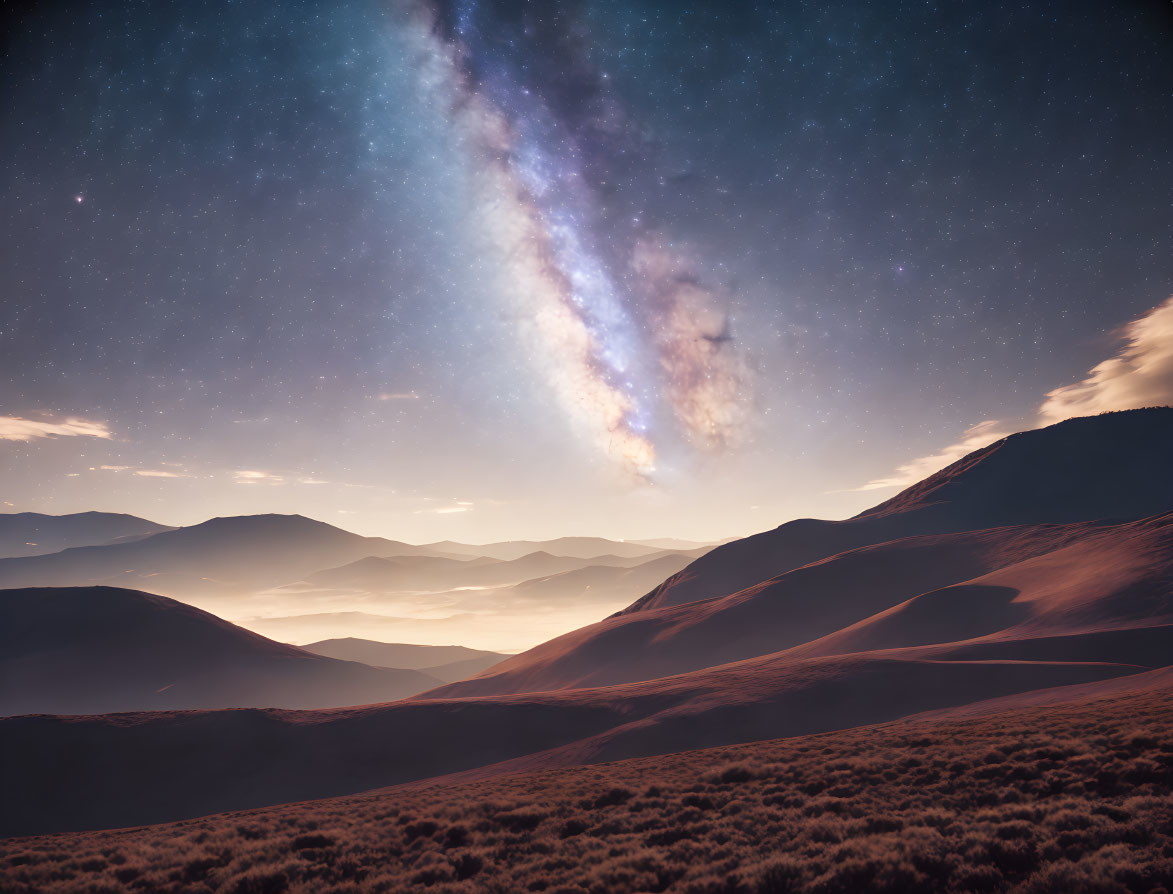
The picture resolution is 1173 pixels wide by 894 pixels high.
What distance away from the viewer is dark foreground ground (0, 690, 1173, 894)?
9711mm

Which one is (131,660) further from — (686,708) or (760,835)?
(760,835)

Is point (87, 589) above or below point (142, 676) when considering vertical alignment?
above

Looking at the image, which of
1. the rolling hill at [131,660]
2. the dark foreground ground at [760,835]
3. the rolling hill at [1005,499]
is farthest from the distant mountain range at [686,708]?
the rolling hill at [131,660]

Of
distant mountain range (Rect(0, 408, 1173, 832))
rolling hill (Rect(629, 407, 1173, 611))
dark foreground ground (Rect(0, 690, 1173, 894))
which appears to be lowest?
distant mountain range (Rect(0, 408, 1173, 832))

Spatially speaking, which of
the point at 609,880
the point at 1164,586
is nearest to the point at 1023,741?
the point at 609,880

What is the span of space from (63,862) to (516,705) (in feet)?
141

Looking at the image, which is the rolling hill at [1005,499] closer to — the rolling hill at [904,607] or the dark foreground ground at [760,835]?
the rolling hill at [904,607]

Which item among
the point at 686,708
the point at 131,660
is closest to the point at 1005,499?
A: the point at 686,708

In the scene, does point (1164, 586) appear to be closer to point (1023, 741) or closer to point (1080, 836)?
point (1023, 741)

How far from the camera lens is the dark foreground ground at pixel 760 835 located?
9.71 metres

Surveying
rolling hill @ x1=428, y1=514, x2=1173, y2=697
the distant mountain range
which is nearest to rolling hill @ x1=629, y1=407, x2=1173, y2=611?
rolling hill @ x1=428, y1=514, x2=1173, y2=697

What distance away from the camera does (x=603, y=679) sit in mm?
91188

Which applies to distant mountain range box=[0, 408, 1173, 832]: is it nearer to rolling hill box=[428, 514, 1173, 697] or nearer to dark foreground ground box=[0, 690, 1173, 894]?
rolling hill box=[428, 514, 1173, 697]

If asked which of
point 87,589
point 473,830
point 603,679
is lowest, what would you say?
point 603,679
